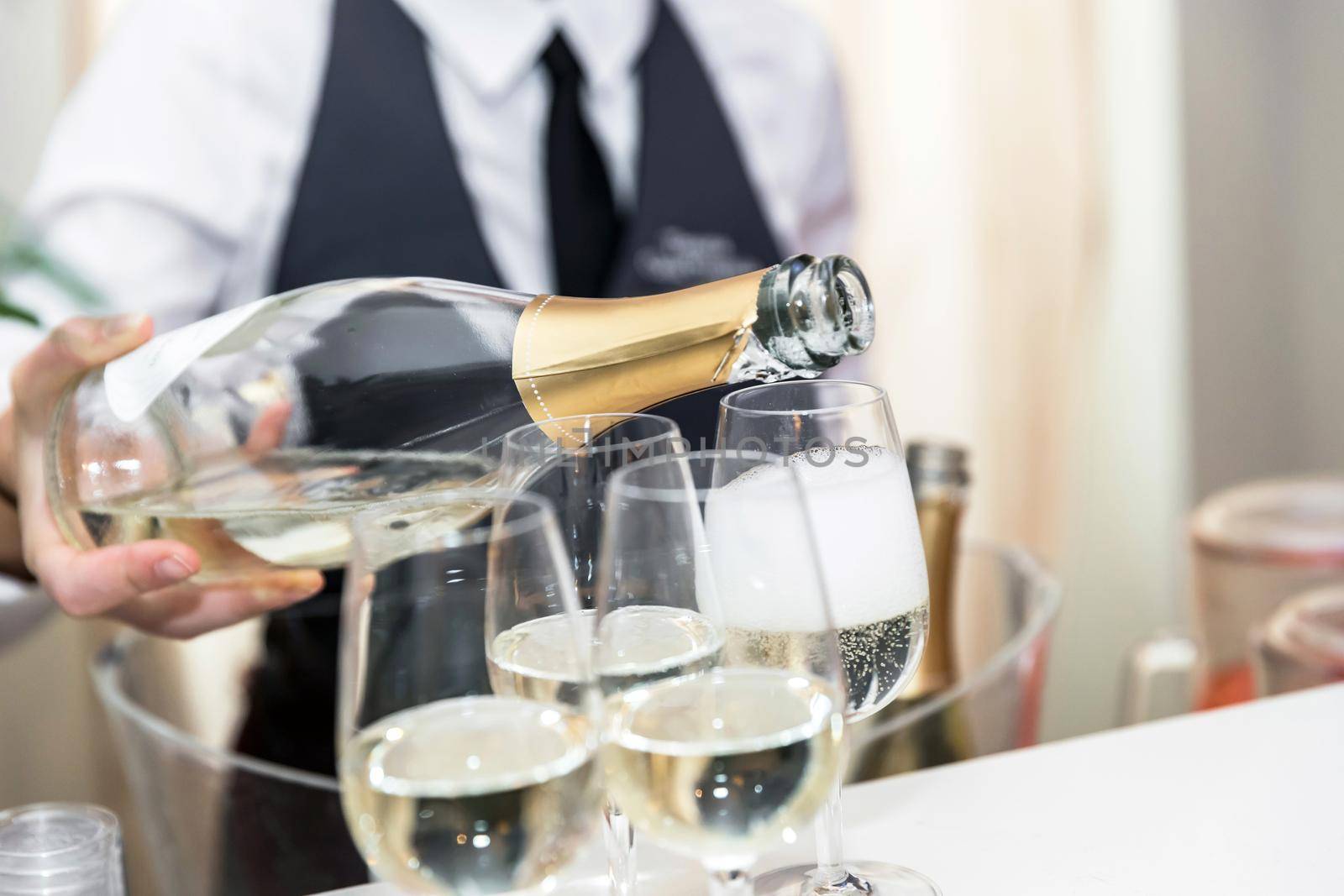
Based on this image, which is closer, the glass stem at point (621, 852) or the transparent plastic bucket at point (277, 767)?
the glass stem at point (621, 852)

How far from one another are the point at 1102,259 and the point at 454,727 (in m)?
1.90

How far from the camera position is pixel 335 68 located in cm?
112

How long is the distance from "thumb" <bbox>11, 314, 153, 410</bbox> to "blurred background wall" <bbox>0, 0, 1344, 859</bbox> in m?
1.34

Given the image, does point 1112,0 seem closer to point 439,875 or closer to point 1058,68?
point 1058,68

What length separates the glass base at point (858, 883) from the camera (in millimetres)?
482

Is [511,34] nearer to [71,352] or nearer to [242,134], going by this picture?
[242,134]

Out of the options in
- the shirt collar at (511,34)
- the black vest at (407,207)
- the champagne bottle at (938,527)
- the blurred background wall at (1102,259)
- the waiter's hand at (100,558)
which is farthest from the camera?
the blurred background wall at (1102,259)

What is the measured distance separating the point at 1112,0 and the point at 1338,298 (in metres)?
0.60

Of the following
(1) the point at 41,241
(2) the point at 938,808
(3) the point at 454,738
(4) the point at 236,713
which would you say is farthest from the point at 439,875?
(1) the point at 41,241

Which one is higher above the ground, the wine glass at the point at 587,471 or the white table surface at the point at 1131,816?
the wine glass at the point at 587,471

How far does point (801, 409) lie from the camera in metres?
0.51

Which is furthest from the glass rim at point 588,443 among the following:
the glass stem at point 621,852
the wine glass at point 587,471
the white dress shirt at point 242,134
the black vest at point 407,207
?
the white dress shirt at point 242,134

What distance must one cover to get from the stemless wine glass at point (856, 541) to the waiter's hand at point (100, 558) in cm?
26

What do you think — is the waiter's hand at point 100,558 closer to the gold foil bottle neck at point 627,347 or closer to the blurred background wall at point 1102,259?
the gold foil bottle neck at point 627,347
